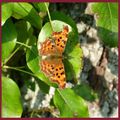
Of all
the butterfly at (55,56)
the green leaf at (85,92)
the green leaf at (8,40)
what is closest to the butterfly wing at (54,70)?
the butterfly at (55,56)

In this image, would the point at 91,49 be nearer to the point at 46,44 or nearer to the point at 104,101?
the point at 104,101

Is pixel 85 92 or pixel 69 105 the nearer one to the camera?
pixel 69 105

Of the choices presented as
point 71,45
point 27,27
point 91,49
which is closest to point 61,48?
point 71,45

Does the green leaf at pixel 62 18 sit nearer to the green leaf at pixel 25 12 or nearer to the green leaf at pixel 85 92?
the green leaf at pixel 25 12

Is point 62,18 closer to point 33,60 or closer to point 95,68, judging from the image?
point 33,60

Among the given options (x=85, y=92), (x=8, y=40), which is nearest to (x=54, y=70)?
(x=8, y=40)

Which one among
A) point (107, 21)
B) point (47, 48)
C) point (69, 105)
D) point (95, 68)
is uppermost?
point (107, 21)

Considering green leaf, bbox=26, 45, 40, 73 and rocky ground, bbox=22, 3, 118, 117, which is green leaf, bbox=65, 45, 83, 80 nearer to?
green leaf, bbox=26, 45, 40, 73
